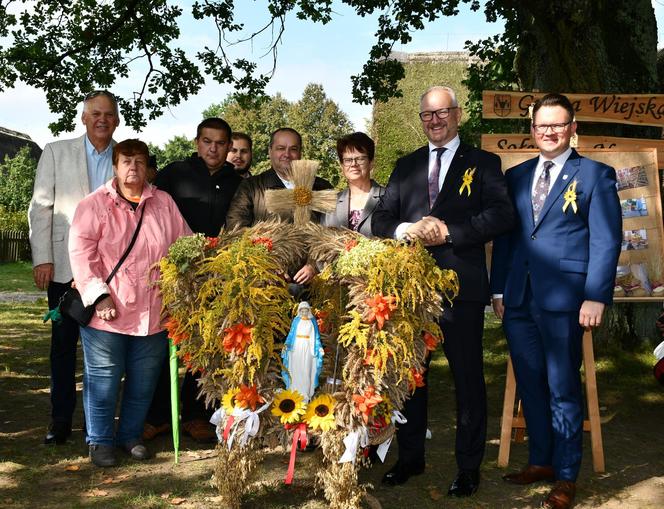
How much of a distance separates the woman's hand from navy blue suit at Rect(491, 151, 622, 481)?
7.59 feet

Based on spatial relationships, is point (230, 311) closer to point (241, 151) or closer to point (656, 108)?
point (241, 151)

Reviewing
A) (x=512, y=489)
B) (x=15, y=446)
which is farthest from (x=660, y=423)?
(x=15, y=446)

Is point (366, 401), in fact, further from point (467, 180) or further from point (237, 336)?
point (467, 180)

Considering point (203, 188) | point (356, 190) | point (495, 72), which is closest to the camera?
point (356, 190)

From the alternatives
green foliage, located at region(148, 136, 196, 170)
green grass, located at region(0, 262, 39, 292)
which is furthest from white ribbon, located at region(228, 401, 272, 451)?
green foliage, located at region(148, 136, 196, 170)

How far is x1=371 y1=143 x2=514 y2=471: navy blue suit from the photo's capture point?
4.04 m

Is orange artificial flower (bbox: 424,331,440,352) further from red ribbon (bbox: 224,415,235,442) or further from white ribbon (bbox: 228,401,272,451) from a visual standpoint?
red ribbon (bbox: 224,415,235,442)

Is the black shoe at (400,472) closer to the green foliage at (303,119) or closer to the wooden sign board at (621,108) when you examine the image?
the wooden sign board at (621,108)

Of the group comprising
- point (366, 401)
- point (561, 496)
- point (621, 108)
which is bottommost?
point (561, 496)

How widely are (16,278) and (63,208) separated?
1801cm

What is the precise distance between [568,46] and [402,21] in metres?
4.16

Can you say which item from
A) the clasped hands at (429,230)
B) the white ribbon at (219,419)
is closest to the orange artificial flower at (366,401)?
the white ribbon at (219,419)

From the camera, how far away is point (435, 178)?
4.20 metres

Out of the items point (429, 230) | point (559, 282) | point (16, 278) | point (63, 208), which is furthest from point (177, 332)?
point (16, 278)
